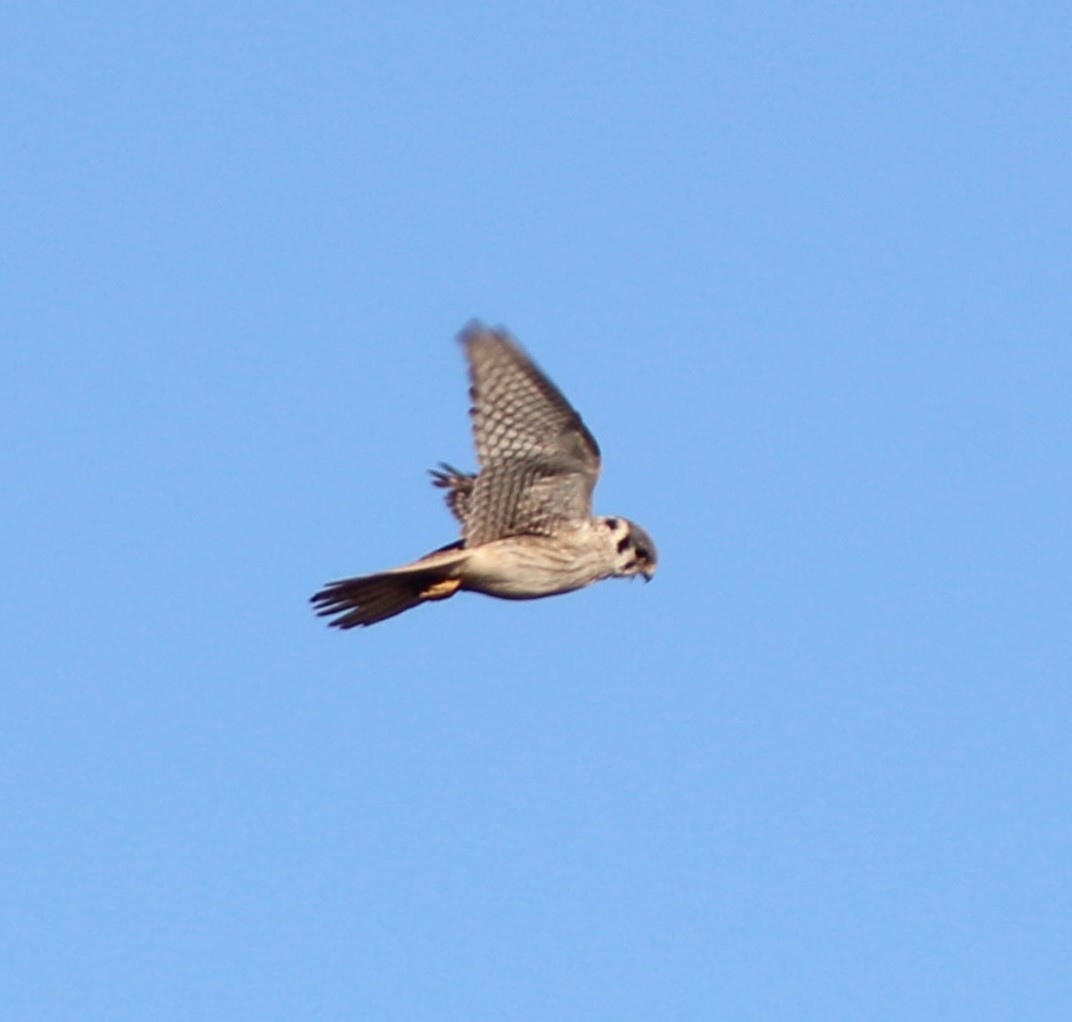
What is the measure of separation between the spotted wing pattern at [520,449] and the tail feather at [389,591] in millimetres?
273

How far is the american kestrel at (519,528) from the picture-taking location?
1342 cm

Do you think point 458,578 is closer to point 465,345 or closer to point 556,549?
point 556,549

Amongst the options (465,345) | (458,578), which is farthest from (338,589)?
(465,345)

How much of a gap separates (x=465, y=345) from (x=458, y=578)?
1.62 metres

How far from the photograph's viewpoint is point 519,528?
14.1 meters

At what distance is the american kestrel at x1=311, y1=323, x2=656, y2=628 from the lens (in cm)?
1342

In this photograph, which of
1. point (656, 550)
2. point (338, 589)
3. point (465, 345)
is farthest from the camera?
point (656, 550)

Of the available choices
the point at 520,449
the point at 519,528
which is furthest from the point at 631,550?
the point at 520,449

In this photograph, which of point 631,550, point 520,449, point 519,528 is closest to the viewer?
point 520,449

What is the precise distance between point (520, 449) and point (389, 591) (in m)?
1.09

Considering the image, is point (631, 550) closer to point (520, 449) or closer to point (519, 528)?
point (519, 528)

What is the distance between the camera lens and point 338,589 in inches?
545

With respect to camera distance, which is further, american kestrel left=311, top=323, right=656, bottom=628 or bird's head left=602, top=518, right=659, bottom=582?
bird's head left=602, top=518, right=659, bottom=582

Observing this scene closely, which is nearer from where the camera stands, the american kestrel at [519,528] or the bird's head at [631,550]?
the american kestrel at [519,528]
